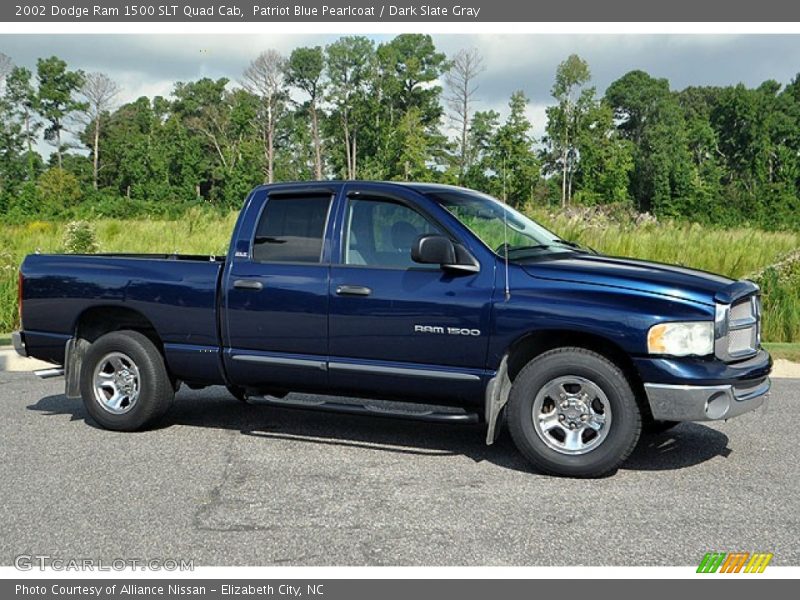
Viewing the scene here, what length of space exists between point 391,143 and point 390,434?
164 feet

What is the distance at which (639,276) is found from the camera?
6074 millimetres

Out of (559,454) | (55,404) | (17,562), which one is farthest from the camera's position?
(55,404)

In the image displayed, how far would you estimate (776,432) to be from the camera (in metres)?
7.45

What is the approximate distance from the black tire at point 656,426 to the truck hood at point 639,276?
1200mm

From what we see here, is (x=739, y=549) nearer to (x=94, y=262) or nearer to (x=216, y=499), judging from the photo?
(x=216, y=499)

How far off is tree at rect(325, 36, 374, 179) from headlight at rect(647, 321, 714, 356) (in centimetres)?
6527

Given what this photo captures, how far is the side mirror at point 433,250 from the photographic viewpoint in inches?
246

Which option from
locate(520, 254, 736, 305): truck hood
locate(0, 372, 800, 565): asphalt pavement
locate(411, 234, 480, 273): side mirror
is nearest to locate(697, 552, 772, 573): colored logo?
locate(0, 372, 800, 565): asphalt pavement

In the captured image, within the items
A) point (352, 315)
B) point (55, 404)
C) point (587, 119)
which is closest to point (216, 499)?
point (352, 315)

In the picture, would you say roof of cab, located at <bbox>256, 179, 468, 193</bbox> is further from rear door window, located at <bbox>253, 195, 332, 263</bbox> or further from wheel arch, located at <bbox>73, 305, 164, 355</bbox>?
wheel arch, located at <bbox>73, 305, 164, 355</bbox>

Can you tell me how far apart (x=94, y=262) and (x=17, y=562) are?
3521mm

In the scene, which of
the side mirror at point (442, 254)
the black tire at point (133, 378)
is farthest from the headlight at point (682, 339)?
the black tire at point (133, 378)

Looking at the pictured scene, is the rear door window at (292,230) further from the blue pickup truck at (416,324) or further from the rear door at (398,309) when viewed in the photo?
the rear door at (398,309)

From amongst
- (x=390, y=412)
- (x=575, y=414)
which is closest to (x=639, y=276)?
(x=575, y=414)
